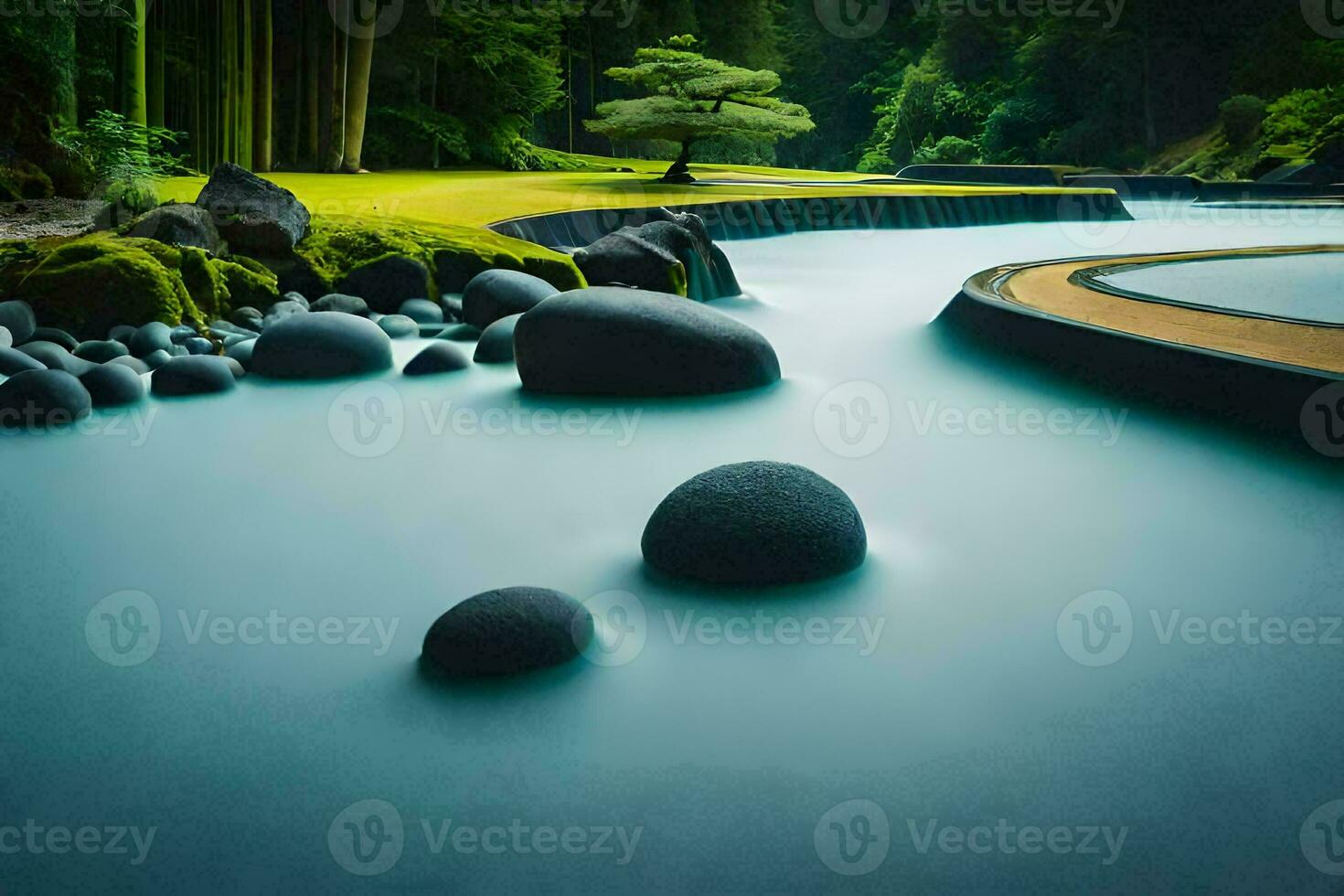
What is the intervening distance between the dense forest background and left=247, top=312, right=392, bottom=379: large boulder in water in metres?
4.82

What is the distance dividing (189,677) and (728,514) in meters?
Answer: 1.14

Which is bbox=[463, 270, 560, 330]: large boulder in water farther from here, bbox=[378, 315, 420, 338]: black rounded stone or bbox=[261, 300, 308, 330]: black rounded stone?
bbox=[261, 300, 308, 330]: black rounded stone

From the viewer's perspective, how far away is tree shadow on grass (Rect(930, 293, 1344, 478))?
12.2 ft

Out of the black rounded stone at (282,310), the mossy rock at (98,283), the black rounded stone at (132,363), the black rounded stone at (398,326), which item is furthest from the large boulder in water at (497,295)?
the black rounded stone at (132,363)

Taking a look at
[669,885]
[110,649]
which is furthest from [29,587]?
[669,885]

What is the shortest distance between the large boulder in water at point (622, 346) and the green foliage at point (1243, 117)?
23065 mm

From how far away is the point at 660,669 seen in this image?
7.40 feet

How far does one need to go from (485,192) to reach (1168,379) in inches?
353

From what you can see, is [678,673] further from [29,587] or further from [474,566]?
[29,587]

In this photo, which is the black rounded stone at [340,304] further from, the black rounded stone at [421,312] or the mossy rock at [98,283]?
the mossy rock at [98,283]

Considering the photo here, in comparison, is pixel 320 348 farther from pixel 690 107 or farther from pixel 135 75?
pixel 690 107

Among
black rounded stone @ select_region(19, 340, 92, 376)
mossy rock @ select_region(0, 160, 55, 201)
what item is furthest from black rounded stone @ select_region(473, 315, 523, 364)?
mossy rock @ select_region(0, 160, 55, 201)

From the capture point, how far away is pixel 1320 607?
8.50 feet

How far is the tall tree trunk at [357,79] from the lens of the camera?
16406 millimetres
